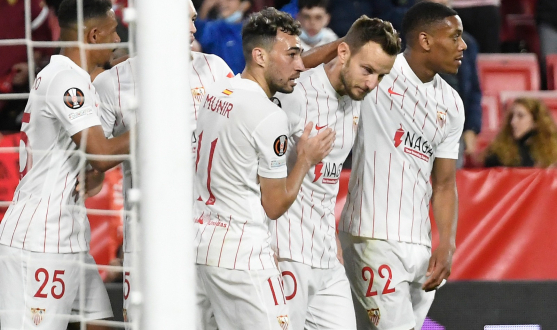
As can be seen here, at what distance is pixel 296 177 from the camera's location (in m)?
3.25

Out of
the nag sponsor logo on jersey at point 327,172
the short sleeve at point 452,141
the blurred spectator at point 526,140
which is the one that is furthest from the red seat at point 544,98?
the nag sponsor logo on jersey at point 327,172

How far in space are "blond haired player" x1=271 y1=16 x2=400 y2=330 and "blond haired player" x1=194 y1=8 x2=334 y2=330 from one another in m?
0.34

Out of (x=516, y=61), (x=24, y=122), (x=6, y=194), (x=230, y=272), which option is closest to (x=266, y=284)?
(x=230, y=272)

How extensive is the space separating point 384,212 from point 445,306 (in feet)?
3.82

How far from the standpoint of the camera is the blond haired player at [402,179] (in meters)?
3.82

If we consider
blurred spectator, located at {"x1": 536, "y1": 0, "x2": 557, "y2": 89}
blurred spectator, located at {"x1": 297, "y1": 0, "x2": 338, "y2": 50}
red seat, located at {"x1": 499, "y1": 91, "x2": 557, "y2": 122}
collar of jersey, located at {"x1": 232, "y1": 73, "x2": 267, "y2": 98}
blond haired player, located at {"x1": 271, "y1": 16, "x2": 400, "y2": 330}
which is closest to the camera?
collar of jersey, located at {"x1": 232, "y1": 73, "x2": 267, "y2": 98}

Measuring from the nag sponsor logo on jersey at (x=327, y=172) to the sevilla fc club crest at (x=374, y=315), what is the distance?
0.64 meters

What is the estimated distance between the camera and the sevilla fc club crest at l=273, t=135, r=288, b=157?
311 centimetres

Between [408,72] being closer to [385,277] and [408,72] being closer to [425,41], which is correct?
[425,41]

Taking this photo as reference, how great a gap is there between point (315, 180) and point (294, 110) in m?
0.30

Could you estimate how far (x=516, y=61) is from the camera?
280 inches

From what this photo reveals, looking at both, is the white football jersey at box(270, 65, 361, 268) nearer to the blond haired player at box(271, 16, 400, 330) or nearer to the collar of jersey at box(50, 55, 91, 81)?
the blond haired player at box(271, 16, 400, 330)

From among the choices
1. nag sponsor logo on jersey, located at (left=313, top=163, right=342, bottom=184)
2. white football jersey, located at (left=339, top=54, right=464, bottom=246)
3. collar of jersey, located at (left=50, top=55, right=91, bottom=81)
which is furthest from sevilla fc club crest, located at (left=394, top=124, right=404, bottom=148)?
collar of jersey, located at (left=50, top=55, right=91, bottom=81)

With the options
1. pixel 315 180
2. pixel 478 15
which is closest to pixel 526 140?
pixel 478 15
